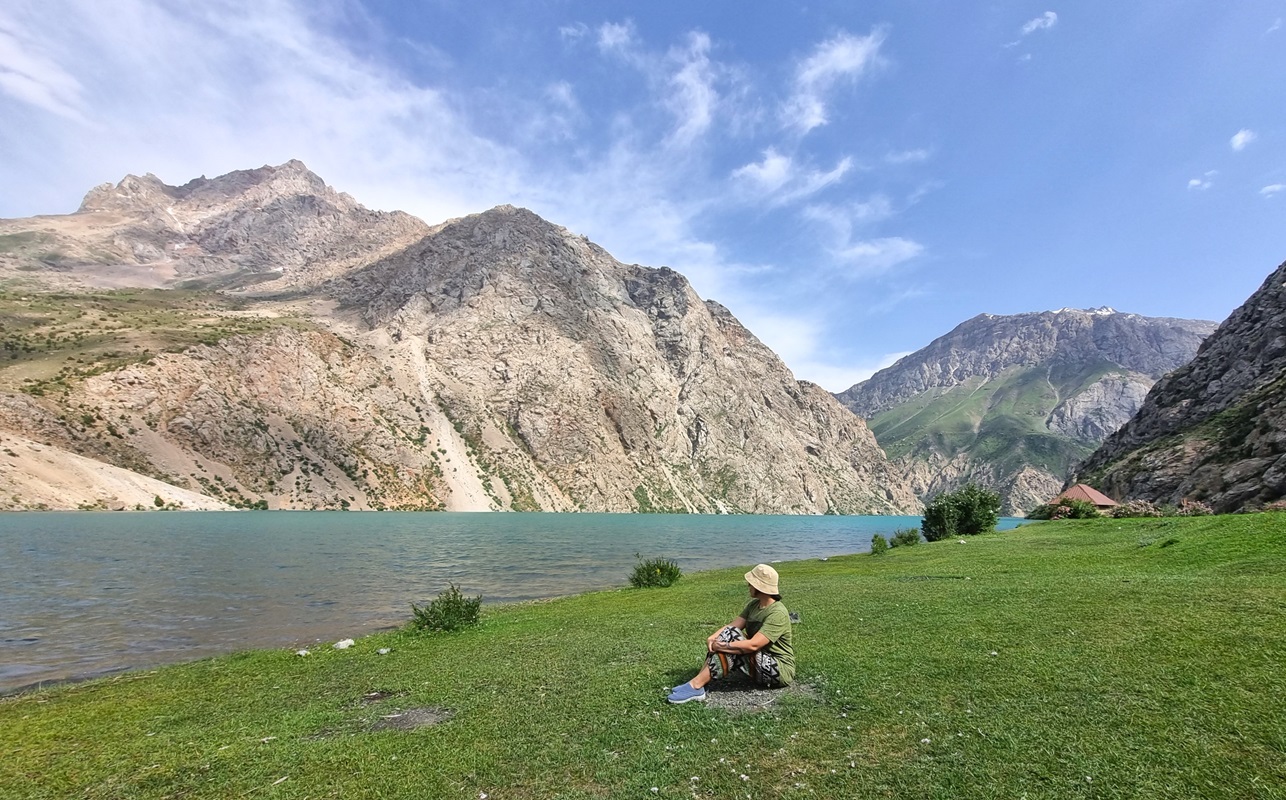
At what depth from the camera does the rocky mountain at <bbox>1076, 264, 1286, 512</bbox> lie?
48.5 metres

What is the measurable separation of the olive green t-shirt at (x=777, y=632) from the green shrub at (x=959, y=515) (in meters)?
44.2

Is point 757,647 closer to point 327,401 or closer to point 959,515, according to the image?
point 959,515

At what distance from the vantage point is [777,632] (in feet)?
30.9

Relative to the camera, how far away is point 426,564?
4206cm

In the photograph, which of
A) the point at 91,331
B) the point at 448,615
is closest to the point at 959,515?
the point at 448,615

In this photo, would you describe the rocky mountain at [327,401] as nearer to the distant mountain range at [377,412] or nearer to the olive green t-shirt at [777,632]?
the distant mountain range at [377,412]

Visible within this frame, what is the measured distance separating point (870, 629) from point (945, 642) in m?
2.35

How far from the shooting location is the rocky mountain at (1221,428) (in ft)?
159

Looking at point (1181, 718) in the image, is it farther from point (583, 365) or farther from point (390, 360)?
point (583, 365)

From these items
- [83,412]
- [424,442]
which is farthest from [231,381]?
[424,442]

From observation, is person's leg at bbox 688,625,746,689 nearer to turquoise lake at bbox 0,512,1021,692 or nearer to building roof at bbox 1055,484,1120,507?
turquoise lake at bbox 0,512,1021,692

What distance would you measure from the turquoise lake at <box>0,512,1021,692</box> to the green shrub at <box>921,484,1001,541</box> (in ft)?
41.8

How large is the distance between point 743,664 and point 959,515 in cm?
4768

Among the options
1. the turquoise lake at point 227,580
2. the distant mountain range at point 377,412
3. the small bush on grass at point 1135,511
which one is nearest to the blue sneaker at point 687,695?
the turquoise lake at point 227,580
